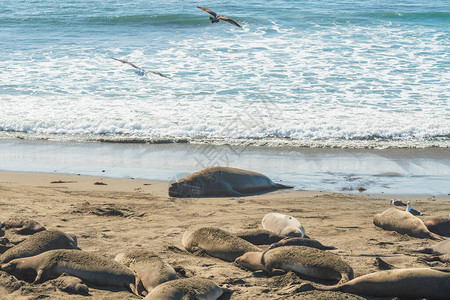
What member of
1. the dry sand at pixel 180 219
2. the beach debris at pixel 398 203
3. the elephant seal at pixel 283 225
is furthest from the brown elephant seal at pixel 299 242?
the beach debris at pixel 398 203

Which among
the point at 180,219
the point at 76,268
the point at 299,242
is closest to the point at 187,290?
the point at 76,268

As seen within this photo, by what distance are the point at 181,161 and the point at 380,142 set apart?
369 centimetres

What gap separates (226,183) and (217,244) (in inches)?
111

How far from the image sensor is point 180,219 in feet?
22.4

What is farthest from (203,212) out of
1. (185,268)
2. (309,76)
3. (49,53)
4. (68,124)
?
(49,53)

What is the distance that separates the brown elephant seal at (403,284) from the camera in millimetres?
4266

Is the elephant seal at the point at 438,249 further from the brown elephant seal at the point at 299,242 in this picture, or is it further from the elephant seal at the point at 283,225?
the elephant seal at the point at 283,225

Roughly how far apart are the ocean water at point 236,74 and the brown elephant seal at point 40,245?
5.52 metres

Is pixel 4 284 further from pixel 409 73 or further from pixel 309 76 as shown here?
pixel 409 73

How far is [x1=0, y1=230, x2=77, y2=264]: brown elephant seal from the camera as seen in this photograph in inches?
196

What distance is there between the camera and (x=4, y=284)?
4559mm

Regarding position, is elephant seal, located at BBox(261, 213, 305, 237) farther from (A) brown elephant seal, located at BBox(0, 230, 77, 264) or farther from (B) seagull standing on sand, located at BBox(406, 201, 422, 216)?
(A) brown elephant seal, located at BBox(0, 230, 77, 264)

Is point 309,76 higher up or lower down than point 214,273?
higher up

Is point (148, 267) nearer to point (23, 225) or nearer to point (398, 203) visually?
point (23, 225)
